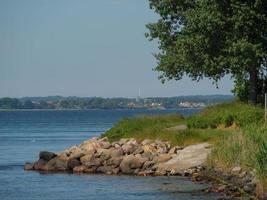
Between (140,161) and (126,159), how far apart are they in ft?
2.82

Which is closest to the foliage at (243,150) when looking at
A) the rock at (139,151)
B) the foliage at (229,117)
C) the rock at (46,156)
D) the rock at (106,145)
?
the rock at (139,151)

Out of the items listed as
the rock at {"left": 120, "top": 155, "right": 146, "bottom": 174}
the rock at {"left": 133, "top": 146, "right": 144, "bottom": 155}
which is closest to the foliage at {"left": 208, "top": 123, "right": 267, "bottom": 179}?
the rock at {"left": 120, "top": 155, "right": 146, "bottom": 174}

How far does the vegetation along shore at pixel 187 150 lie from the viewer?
32.8 m

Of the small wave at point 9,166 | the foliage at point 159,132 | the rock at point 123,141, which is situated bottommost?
the small wave at point 9,166

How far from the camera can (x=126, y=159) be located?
43062mm

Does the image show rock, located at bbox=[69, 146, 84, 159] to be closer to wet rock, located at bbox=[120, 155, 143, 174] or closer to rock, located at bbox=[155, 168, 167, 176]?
wet rock, located at bbox=[120, 155, 143, 174]

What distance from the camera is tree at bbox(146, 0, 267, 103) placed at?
1901 inches

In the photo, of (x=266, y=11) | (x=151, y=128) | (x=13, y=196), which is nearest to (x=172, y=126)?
(x=151, y=128)

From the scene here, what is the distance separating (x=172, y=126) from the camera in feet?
161

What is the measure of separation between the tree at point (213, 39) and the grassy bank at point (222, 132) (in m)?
2.52

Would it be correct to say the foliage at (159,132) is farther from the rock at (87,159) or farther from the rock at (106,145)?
the rock at (87,159)

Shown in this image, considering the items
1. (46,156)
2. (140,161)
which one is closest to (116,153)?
(140,161)

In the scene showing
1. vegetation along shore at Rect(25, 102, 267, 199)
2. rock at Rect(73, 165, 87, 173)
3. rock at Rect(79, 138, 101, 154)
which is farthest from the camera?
rock at Rect(79, 138, 101, 154)

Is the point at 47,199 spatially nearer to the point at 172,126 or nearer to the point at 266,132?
the point at 266,132
